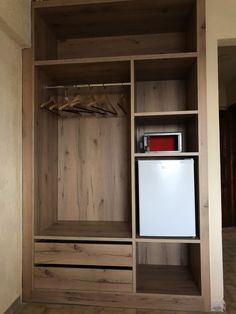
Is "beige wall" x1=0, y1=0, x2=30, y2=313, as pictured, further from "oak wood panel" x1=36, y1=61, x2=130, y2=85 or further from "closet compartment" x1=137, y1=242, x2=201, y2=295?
"closet compartment" x1=137, y1=242, x2=201, y2=295

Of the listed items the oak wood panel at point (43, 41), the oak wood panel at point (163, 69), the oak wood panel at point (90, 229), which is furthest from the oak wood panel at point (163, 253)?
the oak wood panel at point (43, 41)

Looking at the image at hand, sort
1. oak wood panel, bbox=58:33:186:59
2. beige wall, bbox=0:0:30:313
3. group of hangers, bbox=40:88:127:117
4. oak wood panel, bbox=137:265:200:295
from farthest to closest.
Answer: oak wood panel, bbox=58:33:186:59, group of hangers, bbox=40:88:127:117, oak wood panel, bbox=137:265:200:295, beige wall, bbox=0:0:30:313

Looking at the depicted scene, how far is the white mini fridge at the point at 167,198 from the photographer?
2160mm

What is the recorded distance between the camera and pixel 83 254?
7.32 ft

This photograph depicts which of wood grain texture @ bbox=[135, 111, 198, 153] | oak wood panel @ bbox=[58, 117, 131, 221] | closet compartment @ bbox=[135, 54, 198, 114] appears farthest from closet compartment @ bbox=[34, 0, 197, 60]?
oak wood panel @ bbox=[58, 117, 131, 221]

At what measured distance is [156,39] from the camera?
2676mm

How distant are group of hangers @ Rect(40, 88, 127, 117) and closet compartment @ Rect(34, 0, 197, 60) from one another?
397 mm

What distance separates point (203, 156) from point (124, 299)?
4.20 ft

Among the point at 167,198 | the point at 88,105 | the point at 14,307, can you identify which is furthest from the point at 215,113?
the point at 14,307

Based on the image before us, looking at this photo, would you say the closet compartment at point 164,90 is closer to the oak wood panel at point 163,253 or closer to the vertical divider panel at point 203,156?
the vertical divider panel at point 203,156

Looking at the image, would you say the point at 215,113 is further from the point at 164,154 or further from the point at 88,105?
the point at 88,105

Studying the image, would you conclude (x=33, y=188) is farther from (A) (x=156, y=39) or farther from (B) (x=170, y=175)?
(A) (x=156, y=39)

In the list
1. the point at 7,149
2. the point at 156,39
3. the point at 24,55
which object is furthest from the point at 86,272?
the point at 156,39

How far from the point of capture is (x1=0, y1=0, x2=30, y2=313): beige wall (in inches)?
79.0
